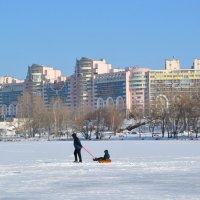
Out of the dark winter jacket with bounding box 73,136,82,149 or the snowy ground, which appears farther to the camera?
the dark winter jacket with bounding box 73,136,82,149

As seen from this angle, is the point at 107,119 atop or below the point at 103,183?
atop

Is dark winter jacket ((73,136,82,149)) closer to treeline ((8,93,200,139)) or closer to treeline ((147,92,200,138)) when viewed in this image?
treeline ((8,93,200,139))

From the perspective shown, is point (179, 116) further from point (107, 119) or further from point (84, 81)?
point (84, 81)

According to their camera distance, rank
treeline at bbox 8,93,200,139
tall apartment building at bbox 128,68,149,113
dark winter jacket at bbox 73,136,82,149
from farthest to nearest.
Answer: tall apartment building at bbox 128,68,149,113
treeline at bbox 8,93,200,139
dark winter jacket at bbox 73,136,82,149

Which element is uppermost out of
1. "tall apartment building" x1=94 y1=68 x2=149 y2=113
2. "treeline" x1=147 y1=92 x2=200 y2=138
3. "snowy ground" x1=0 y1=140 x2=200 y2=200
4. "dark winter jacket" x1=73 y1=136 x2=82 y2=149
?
"tall apartment building" x1=94 y1=68 x2=149 y2=113

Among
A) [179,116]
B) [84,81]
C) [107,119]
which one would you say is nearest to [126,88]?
[84,81]

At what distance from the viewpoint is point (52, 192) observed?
12.3 m

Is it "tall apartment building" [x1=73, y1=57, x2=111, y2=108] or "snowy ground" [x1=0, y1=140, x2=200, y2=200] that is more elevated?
"tall apartment building" [x1=73, y1=57, x2=111, y2=108]

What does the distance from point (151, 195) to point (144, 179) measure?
3.56 metres

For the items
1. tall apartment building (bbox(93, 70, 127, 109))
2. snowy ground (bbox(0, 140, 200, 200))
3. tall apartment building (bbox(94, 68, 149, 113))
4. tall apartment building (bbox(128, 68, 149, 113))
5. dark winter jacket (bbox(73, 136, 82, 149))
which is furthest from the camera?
tall apartment building (bbox(93, 70, 127, 109))

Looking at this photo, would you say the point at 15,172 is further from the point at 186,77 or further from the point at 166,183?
the point at 186,77

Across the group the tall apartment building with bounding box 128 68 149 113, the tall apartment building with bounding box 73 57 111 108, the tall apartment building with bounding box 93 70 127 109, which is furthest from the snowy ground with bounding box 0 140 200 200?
the tall apartment building with bounding box 73 57 111 108

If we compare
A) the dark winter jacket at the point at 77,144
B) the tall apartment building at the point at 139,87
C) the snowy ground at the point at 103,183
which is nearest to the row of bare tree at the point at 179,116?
the dark winter jacket at the point at 77,144

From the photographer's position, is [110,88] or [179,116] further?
[110,88]
